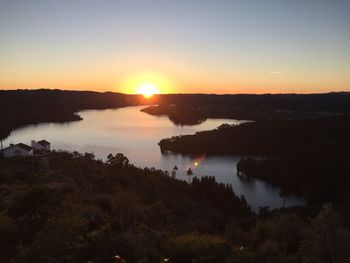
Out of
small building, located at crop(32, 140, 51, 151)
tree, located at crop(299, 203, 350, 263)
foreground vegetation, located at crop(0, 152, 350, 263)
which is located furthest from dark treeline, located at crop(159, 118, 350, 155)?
tree, located at crop(299, 203, 350, 263)

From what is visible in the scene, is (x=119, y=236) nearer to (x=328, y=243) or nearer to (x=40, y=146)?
(x=328, y=243)

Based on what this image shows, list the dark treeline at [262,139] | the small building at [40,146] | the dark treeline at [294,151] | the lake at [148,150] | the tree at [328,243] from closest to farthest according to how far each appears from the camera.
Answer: the tree at [328,243] < the small building at [40,146] < the lake at [148,150] < the dark treeline at [294,151] < the dark treeline at [262,139]

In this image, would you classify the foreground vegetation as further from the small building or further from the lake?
the lake

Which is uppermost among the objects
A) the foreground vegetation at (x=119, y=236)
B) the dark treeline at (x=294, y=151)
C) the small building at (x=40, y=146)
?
the foreground vegetation at (x=119, y=236)

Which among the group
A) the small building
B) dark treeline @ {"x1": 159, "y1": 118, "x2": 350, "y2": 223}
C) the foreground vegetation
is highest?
the foreground vegetation

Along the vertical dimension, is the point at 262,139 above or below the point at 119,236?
below

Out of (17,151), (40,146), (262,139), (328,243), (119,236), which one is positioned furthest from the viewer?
(262,139)

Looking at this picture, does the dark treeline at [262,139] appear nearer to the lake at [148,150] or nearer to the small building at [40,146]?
the lake at [148,150]

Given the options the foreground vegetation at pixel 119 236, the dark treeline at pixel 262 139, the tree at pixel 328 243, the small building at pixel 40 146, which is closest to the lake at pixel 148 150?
the dark treeline at pixel 262 139

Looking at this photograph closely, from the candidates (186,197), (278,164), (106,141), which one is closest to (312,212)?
(186,197)

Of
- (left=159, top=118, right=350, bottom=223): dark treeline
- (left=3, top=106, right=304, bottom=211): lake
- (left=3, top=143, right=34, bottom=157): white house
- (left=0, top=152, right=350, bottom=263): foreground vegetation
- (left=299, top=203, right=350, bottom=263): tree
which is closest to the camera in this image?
(left=299, top=203, right=350, bottom=263): tree

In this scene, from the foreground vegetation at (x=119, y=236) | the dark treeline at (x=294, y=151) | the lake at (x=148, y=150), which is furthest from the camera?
the dark treeline at (x=294, y=151)

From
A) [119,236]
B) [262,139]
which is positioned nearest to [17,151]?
[119,236]
